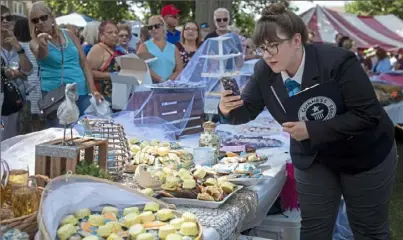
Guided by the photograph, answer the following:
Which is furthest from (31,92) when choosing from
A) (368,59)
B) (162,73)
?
(368,59)

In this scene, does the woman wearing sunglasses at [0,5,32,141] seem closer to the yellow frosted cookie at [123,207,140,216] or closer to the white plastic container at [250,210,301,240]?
the white plastic container at [250,210,301,240]

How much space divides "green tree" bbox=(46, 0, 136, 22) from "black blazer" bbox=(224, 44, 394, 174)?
16570 mm

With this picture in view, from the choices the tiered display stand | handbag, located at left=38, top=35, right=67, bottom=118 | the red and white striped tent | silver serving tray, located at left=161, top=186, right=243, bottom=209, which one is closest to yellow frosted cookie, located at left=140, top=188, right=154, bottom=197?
silver serving tray, located at left=161, top=186, right=243, bottom=209

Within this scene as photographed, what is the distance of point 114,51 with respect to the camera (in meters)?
3.94

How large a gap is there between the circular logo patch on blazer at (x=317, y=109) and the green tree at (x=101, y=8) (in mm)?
16768

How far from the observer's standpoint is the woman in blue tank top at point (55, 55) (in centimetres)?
319

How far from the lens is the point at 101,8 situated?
19.6m

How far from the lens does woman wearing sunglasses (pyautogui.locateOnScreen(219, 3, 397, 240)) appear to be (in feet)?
5.81

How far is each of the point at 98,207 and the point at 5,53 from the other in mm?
2396

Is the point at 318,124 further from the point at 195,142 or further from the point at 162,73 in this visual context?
the point at 162,73

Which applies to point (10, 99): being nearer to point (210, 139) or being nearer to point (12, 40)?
point (12, 40)

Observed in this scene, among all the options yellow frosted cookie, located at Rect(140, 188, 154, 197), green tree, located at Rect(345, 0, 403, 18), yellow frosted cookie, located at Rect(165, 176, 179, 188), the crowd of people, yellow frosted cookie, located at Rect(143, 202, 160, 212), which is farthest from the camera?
green tree, located at Rect(345, 0, 403, 18)

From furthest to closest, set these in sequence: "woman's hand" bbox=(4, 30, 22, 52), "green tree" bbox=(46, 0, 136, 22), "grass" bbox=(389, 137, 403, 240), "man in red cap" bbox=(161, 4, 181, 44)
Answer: "green tree" bbox=(46, 0, 136, 22) → "man in red cap" bbox=(161, 4, 181, 44) → "grass" bbox=(389, 137, 403, 240) → "woman's hand" bbox=(4, 30, 22, 52)

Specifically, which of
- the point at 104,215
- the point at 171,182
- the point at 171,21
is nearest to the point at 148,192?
the point at 171,182
